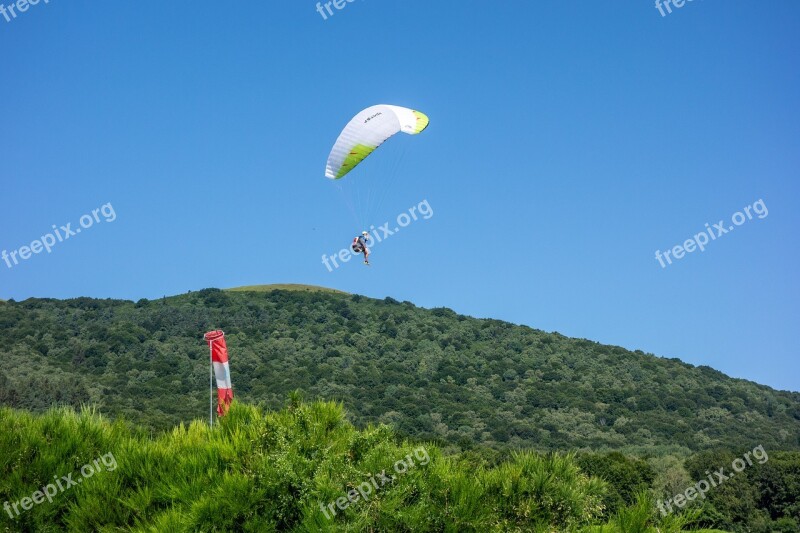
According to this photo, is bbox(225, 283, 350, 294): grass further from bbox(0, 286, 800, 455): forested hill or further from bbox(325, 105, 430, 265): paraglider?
bbox(325, 105, 430, 265): paraglider

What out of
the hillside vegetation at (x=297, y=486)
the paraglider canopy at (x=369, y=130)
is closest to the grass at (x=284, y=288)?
the paraglider canopy at (x=369, y=130)

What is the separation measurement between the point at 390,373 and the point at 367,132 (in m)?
79.5

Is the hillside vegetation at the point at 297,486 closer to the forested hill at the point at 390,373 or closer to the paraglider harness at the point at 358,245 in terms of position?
the paraglider harness at the point at 358,245

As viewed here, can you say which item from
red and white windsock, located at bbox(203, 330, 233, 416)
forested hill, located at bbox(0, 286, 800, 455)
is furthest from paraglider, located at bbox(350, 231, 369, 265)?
forested hill, located at bbox(0, 286, 800, 455)

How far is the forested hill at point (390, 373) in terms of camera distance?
9275 centimetres

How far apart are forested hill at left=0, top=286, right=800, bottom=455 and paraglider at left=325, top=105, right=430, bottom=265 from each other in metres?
36.7

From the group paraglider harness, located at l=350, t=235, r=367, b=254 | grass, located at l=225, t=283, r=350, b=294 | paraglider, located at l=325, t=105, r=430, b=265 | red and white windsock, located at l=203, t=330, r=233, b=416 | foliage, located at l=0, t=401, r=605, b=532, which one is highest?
grass, located at l=225, t=283, r=350, b=294

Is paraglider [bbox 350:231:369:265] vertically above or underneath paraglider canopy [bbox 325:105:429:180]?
underneath

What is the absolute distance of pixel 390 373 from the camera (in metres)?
114

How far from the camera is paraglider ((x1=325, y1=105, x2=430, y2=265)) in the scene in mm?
36188

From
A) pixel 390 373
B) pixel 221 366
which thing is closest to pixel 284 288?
pixel 390 373

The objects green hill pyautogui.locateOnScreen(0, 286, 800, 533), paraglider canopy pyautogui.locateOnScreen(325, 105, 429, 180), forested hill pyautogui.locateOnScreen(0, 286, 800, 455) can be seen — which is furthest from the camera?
forested hill pyautogui.locateOnScreen(0, 286, 800, 455)

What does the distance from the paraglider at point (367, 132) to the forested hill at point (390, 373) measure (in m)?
36.7

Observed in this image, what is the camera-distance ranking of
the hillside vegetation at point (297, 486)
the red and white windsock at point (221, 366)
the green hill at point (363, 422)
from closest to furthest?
the hillside vegetation at point (297, 486) < the green hill at point (363, 422) < the red and white windsock at point (221, 366)
